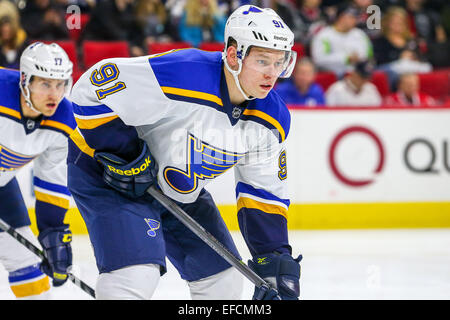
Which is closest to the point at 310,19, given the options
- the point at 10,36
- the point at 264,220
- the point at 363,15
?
the point at 363,15

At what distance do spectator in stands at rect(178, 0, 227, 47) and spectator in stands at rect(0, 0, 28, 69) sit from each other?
1.58m

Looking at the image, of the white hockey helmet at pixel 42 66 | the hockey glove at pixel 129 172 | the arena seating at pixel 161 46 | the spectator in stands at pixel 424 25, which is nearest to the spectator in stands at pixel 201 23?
the arena seating at pixel 161 46

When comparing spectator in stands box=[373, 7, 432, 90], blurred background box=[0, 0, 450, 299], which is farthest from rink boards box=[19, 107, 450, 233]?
spectator in stands box=[373, 7, 432, 90]

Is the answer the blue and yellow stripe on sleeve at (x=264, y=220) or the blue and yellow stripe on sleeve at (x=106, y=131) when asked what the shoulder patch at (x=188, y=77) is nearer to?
the blue and yellow stripe on sleeve at (x=106, y=131)

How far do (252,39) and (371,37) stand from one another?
5.45 m

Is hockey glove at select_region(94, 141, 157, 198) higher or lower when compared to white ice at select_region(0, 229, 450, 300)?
higher

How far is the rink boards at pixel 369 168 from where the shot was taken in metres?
6.37

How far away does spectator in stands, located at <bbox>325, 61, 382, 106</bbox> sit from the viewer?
6.70 m

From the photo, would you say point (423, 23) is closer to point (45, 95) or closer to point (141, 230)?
point (45, 95)

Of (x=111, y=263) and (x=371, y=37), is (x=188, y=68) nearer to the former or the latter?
(x=111, y=263)

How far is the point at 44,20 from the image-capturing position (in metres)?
7.10

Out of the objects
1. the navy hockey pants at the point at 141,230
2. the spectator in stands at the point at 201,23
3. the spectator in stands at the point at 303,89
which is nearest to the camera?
the navy hockey pants at the point at 141,230

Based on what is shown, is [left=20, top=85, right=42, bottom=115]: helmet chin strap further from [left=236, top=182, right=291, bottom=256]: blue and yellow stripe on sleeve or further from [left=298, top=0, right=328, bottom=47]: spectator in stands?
[left=298, top=0, right=328, bottom=47]: spectator in stands

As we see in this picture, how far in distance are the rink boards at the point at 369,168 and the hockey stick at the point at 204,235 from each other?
3.28m
